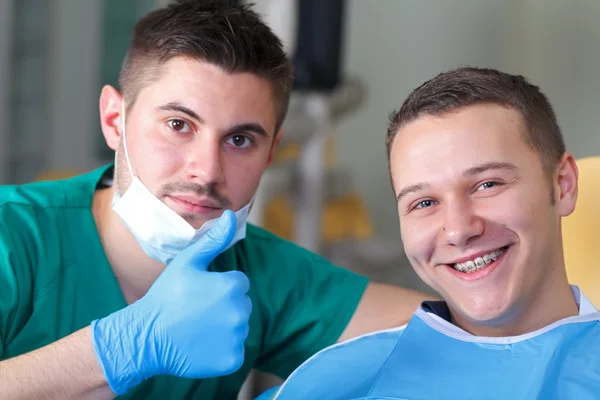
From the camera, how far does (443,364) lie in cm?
111

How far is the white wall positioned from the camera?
4.04m

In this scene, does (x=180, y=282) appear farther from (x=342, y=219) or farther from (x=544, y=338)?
(x=342, y=219)

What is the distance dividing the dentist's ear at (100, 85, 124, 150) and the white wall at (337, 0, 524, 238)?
2786 millimetres

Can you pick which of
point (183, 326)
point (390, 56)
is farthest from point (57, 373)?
point (390, 56)

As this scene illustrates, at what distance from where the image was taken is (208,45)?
4.24ft

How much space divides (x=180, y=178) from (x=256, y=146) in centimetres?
16

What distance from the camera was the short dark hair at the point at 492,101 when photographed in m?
1.15

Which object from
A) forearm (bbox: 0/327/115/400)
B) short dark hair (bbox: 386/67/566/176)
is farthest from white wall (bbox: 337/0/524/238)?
forearm (bbox: 0/327/115/400)

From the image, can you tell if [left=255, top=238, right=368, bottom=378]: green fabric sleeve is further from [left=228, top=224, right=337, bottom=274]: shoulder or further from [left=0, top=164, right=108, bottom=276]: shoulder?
[left=0, top=164, right=108, bottom=276]: shoulder

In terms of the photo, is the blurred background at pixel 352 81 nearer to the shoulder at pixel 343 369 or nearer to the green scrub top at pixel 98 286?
the green scrub top at pixel 98 286

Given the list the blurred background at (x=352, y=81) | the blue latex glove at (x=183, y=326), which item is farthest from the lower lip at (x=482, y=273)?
the blurred background at (x=352, y=81)

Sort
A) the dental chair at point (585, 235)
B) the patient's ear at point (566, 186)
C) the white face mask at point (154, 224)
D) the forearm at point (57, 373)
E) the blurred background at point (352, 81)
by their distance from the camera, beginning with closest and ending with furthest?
1. the forearm at point (57, 373)
2. the patient's ear at point (566, 186)
3. the white face mask at point (154, 224)
4. the dental chair at point (585, 235)
5. the blurred background at point (352, 81)

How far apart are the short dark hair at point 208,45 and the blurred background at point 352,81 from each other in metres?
1.52

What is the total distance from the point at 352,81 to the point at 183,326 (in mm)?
2184
